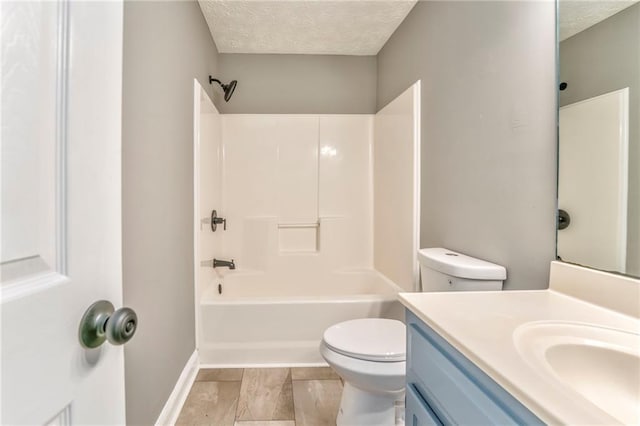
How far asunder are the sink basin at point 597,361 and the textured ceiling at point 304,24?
2.09 m

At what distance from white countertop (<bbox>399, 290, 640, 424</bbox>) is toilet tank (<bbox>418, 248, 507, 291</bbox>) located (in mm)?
239

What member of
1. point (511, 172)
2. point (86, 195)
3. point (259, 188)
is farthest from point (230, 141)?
point (86, 195)

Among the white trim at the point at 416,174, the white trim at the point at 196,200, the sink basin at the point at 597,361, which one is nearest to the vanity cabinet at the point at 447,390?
the sink basin at the point at 597,361

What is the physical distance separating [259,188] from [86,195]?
2306mm

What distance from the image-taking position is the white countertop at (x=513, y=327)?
0.42 meters

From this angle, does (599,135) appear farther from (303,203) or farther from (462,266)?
(303,203)

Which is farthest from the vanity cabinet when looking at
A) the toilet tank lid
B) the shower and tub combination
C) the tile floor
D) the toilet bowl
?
the shower and tub combination

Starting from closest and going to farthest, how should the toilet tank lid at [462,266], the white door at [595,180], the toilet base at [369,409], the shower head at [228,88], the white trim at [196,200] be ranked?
the white door at [595,180]
the toilet tank lid at [462,266]
the toilet base at [369,409]
the white trim at [196,200]
the shower head at [228,88]

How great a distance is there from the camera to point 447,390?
25.1 inches

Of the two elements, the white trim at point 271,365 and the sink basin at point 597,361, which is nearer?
the sink basin at point 597,361

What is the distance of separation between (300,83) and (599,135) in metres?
2.29

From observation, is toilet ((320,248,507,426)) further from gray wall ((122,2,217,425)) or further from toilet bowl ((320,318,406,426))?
gray wall ((122,2,217,425))

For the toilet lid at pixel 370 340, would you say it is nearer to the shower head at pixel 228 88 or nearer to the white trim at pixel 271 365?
the white trim at pixel 271 365

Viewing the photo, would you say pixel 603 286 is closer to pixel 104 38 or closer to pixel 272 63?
pixel 104 38
